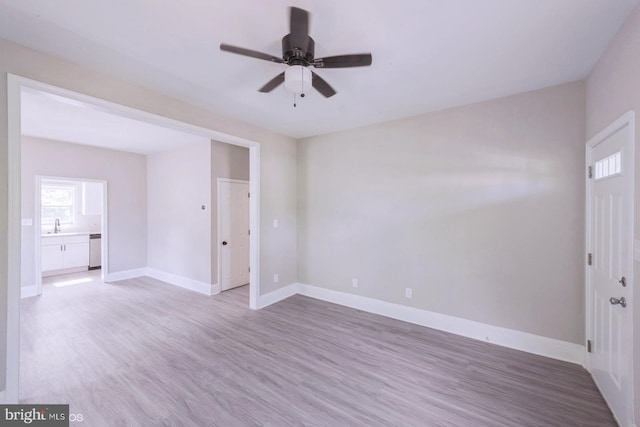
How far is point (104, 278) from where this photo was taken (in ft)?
17.4

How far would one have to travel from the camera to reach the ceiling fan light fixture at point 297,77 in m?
1.85

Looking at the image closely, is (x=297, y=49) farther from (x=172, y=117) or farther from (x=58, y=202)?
(x=58, y=202)

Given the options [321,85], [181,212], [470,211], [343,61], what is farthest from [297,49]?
[181,212]

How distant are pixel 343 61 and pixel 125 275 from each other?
6273mm

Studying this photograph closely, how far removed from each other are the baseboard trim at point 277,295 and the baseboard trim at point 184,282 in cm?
119

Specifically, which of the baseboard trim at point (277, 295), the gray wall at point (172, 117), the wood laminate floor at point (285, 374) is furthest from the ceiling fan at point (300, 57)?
the baseboard trim at point (277, 295)

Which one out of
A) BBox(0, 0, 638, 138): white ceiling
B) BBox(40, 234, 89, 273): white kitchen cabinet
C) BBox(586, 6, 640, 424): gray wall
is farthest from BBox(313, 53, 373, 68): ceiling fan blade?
BBox(40, 234, 89, 273): white kitchen cabinet

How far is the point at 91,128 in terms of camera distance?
402 centimetres

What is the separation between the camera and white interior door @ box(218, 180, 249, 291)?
16.0 ft

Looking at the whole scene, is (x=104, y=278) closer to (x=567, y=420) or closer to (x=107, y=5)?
(x=107, y=5)

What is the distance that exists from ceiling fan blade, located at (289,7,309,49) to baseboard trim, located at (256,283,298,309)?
348cm

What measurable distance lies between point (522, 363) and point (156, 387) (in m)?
3.47

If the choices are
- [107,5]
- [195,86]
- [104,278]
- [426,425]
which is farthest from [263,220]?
[104,278]

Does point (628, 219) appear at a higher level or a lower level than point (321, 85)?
lower
